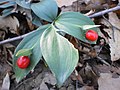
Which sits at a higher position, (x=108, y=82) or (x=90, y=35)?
(x=90, y=35)

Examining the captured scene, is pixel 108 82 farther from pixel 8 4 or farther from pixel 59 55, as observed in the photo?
pixel 8 4

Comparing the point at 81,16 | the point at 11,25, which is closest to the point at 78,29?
the point at 81,16

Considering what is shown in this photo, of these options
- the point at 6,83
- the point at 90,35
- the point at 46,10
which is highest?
the point at 46,10

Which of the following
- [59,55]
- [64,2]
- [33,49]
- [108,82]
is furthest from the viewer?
[64,2]

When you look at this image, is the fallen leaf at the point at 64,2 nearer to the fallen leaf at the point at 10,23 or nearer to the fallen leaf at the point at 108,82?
the fallen leaf at the point at 10,23

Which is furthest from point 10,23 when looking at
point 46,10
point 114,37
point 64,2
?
point 114,37

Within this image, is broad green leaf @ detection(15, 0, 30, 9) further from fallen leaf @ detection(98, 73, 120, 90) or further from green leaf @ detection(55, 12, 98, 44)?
fallen leaf @ detection(98, 73, 120, 90)

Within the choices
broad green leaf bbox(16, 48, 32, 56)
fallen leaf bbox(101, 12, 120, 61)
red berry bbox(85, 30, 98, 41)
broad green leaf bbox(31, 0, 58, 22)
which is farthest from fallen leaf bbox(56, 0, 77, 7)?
broad green leaf bbox(16, 48, 32, 56)
